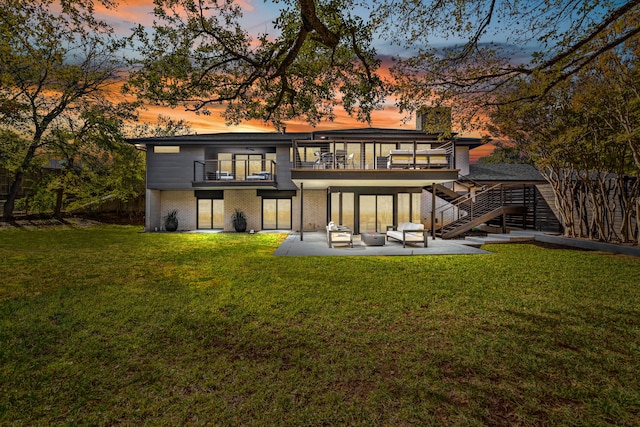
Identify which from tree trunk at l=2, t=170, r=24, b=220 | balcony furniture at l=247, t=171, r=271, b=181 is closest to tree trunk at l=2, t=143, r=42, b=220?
tree trunk at l=2, t=170, r=24, b=220

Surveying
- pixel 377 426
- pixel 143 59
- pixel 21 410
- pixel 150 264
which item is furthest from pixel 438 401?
pixel 143 59

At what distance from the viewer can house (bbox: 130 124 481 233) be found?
16.7 meters

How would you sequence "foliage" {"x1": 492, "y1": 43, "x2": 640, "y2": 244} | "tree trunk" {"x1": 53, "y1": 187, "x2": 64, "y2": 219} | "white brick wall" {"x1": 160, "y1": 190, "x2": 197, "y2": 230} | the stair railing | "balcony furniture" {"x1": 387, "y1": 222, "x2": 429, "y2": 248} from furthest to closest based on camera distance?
1. "tree trunk" {"x1": 53, "y1": 187, "x2": 64, "y2": 219}
2. "white brick wall" {"x1": 160, "y1": 190, "x2": 197, "y2": 230}
3. the stair railing
4. "balcony furniture" {"x1": 387, "y1": 222, "x2": 429, "y2": 248}
5. "foliage" {"x1": 492, "y1": 43, "x2": 640, "y2": 244}

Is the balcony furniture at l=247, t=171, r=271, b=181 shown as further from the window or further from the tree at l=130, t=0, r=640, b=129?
the tree at l=130, t=0, r=640, b=129

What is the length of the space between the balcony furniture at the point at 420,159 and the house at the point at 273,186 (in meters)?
2.05

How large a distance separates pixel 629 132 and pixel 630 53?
7.80 feet

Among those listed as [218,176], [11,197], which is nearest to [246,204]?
[218,176]

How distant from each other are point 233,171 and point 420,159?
36.8 ft

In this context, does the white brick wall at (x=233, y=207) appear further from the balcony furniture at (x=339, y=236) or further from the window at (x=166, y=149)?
the balcony furniture at (x=339, y=236)

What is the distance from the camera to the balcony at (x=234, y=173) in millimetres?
17203

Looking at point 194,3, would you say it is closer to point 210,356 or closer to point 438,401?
point 210,356

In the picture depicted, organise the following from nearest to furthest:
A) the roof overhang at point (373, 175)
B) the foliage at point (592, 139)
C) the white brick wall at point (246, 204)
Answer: the foliage at point (592, 139) → the roof overhang at point (373, 175) → the white brick wall at point (246, 204)

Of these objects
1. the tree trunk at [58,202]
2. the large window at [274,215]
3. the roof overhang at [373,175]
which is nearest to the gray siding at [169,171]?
the large window at [274,215]

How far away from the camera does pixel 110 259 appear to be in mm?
9664
